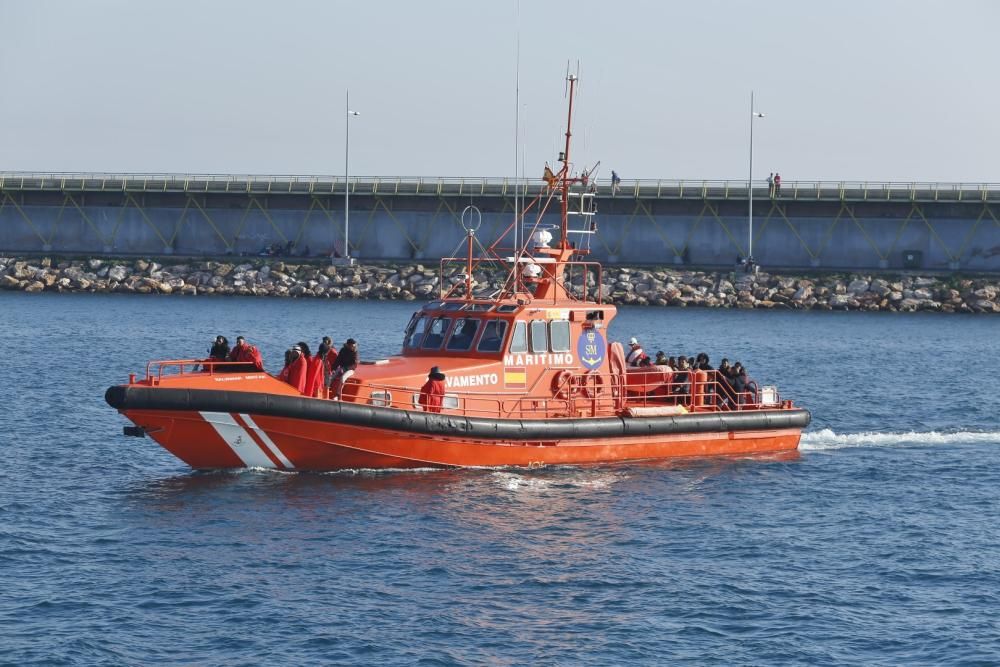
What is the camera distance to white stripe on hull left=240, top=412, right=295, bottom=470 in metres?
21.3

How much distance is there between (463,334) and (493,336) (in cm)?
57

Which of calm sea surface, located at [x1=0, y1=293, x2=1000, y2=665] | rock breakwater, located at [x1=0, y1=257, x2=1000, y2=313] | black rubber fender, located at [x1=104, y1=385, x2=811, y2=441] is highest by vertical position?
rock breakwater, located at [x1=0, y1=257, x2=1000, y2=313]

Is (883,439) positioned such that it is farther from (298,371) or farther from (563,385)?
(298,371)

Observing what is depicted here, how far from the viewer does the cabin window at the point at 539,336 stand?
945 inches

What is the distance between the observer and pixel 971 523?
21.1 metres

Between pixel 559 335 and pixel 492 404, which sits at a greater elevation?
pixel 559 335

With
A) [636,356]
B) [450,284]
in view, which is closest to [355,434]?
[636,356]

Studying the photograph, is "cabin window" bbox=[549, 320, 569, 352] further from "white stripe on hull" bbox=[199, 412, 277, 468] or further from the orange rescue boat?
"white stripe on hull" bbox=[199, 412, 277, 468]

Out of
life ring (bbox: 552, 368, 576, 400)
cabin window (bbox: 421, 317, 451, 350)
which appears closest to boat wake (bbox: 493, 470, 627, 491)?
life ring (bbox: 552, 368, 576, 400)

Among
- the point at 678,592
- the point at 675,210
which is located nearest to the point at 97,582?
the point at 678,592

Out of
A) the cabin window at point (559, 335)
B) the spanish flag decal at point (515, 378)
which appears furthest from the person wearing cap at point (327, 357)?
the cabin window at point (559, 335)

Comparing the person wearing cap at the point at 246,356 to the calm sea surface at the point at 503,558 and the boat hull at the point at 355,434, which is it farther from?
the calm sea surface at the point at 503,558

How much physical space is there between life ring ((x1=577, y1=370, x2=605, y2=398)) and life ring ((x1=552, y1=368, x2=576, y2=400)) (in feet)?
0.67

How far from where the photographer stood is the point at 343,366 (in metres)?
22.8
